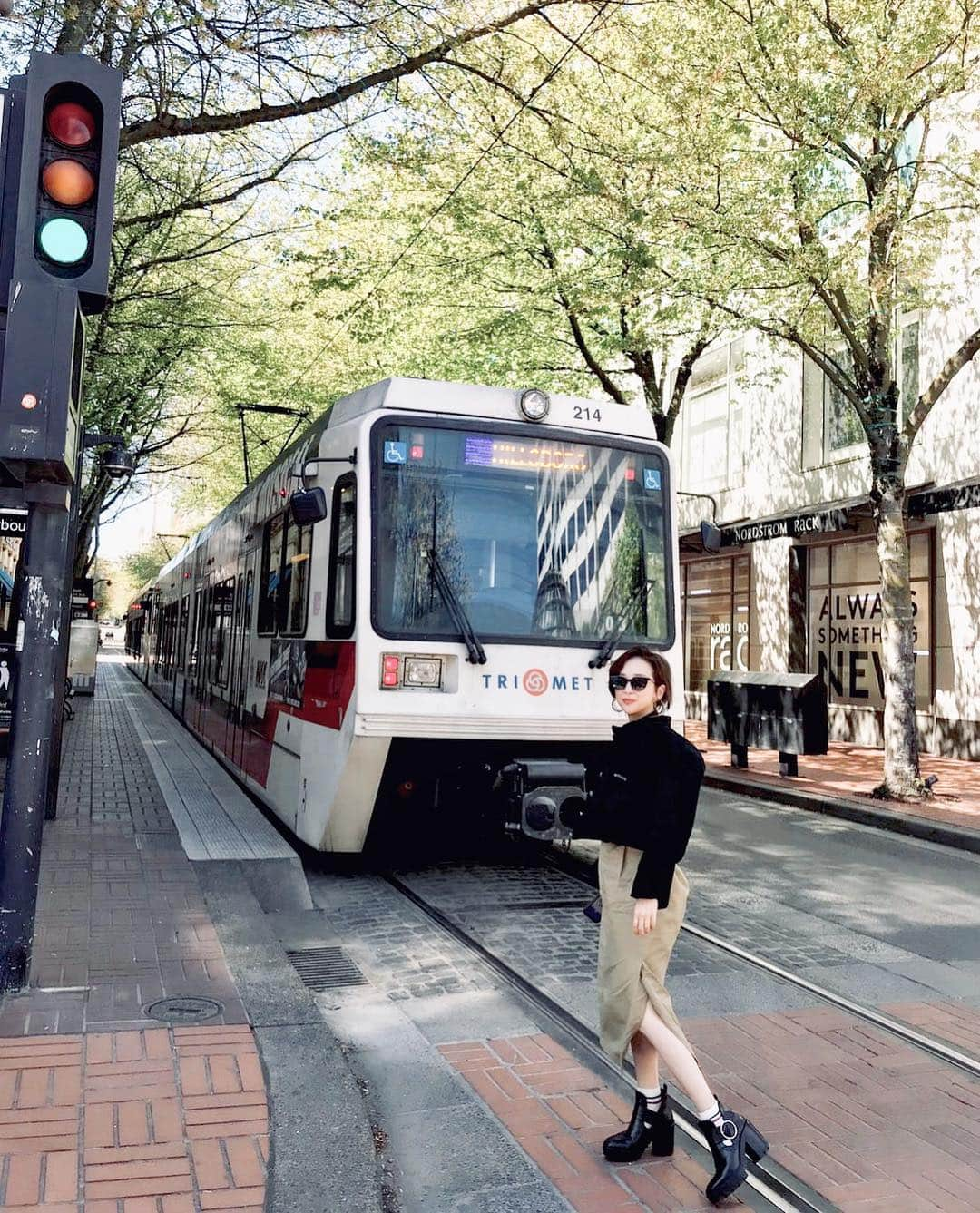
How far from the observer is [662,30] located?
10.8 meters

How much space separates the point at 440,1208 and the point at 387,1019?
1.60 m

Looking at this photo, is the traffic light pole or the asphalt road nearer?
the traffic light pole

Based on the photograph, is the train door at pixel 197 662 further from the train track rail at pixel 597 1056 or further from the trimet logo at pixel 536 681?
the trimet logo at pixel 536 681

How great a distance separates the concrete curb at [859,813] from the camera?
991 cm

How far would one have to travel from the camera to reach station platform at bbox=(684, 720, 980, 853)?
34.1 ft

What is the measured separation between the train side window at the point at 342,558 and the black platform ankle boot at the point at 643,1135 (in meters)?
3.77

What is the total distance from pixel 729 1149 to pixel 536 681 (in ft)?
12.5

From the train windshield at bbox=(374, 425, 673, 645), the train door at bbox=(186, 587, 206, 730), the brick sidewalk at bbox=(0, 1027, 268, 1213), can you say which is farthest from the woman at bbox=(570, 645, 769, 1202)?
the train door at bbox=(186, 587, 206, 730)

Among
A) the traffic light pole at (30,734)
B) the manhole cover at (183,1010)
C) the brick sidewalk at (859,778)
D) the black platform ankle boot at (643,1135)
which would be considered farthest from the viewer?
the brick sidewalk at (859,778)

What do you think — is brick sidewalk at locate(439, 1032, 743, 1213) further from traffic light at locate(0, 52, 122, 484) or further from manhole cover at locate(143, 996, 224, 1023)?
Answer: traffic light at locate(0, 52, 122, 484)

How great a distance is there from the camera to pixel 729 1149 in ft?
10.8

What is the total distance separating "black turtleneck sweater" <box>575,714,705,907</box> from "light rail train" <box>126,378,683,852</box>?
317 cm

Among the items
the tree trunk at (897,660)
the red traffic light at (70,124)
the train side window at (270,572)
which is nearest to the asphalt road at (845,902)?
the tree trunk at (897,660)

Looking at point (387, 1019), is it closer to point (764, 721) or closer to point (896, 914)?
point (896, 914)
